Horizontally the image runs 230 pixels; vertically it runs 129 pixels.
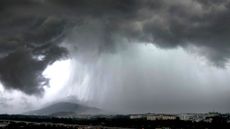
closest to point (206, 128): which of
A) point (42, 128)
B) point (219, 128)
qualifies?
point (219, 128)

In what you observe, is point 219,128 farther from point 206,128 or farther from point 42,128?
point 42,128

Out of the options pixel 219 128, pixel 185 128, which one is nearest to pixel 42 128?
pixel 185 128

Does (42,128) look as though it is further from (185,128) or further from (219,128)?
(219,128)

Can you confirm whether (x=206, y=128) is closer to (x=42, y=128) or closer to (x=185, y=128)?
(x=185, y=128)
